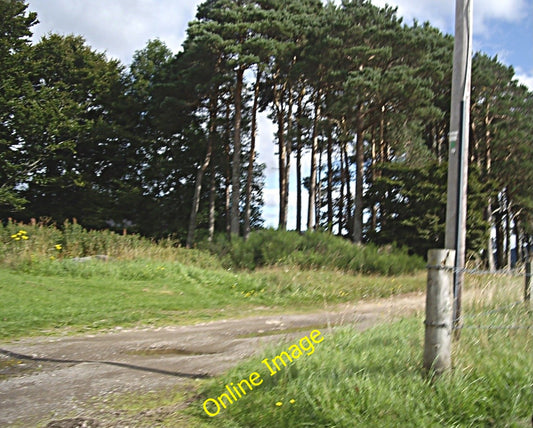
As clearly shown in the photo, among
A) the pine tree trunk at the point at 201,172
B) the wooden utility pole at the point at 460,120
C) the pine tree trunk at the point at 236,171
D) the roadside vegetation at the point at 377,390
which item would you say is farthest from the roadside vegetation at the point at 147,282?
the pine tree trunk at the point at 201,172

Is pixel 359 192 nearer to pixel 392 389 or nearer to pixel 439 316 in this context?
pixel 439 316

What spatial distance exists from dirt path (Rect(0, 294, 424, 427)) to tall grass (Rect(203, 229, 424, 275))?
902cm

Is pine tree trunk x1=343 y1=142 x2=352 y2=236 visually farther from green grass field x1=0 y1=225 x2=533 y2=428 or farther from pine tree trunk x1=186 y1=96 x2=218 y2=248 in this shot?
green grass field x1=0 y1=225 x2=533 y2=428

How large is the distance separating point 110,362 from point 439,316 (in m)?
4.14

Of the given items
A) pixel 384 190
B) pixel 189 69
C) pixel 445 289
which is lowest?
pixel 445 289

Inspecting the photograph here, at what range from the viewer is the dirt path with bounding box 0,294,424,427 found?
4727 mm

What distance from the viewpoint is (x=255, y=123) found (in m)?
35.6

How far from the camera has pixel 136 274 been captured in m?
13.1

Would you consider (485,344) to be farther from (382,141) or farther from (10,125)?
(10,125)

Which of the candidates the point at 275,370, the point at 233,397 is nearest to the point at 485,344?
the point at 275,370

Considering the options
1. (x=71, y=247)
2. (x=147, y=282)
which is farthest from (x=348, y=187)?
(x=147, y=282)

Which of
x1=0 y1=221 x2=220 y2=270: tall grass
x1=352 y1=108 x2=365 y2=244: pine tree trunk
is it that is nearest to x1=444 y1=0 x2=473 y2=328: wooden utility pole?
x1=0 y1=221 x2=220 y2=270: tall grass

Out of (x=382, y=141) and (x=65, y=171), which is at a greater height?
(x=382, y=141)

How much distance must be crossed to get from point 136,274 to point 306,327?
5901mm
